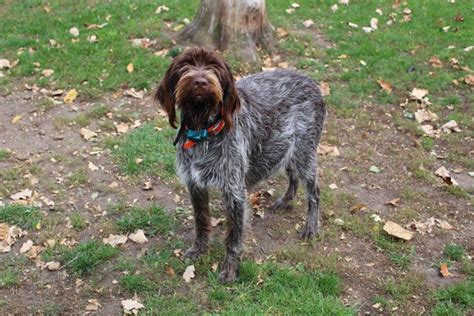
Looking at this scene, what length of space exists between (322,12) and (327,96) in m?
3.18

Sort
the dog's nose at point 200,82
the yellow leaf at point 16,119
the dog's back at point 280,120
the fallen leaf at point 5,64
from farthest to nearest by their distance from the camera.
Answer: the fallen leaf at point 5,64 < the yellow leaf at point 16,119 < the dog's back at point 280,120 < the dog's nose at point 200,82

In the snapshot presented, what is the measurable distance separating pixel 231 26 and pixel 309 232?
14.0 ft

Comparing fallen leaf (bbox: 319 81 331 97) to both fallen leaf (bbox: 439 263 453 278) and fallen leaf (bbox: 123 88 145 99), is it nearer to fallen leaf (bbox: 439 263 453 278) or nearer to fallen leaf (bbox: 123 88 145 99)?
fallen leaf (bbox: 123 88 145 99)

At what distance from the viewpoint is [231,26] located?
28.3ft

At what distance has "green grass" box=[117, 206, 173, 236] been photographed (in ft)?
18.0

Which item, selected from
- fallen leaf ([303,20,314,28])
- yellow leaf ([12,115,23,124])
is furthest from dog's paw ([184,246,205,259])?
fallen leaf ([303,20,314,28])

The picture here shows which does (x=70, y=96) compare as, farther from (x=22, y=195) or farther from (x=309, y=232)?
(x=309, y=232)

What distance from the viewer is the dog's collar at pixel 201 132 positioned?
14.6ft

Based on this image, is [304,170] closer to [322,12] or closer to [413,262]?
[413,262]

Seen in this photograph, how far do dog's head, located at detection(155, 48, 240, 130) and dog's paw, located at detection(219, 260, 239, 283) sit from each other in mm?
1269

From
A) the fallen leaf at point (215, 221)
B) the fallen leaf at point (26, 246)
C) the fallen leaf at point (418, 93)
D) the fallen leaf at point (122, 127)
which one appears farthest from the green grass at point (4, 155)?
the fallen leaf at point (418, 93)

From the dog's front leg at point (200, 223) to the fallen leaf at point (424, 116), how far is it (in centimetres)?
380

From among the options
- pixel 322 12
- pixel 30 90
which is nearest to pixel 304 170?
pixel 30 90

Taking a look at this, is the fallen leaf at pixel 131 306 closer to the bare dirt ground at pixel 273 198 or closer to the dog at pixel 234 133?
the bare dirt ground at pixel 273 198
